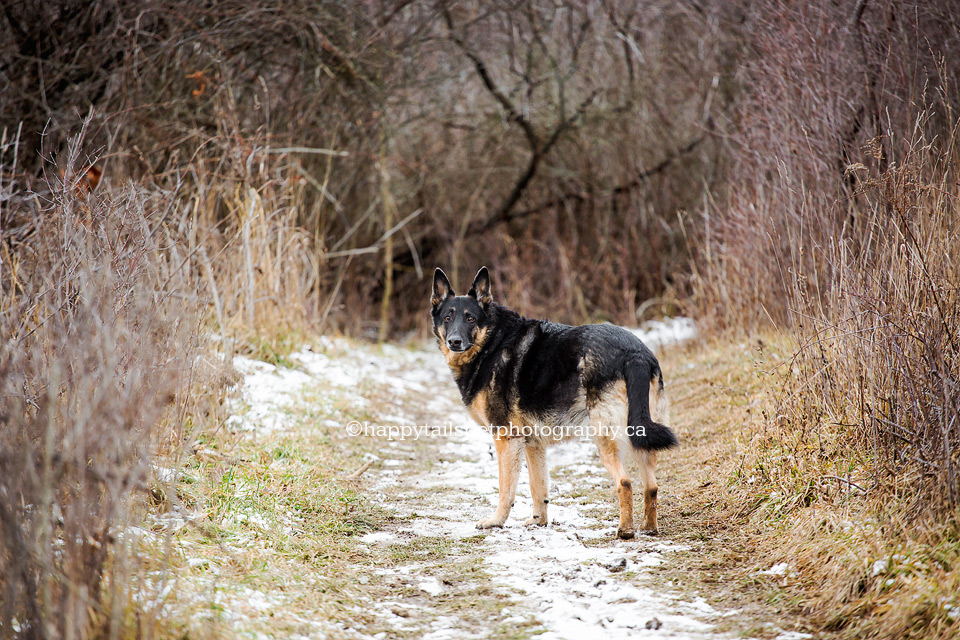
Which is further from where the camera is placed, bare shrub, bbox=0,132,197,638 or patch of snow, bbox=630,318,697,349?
patch of snow, bbox=630,318,697,349

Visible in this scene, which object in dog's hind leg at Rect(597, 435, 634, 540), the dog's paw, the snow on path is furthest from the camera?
the dog's paw

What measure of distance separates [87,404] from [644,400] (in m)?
2.84

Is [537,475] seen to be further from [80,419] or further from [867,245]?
[80,419]

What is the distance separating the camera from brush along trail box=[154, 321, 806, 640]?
3070 millimetres

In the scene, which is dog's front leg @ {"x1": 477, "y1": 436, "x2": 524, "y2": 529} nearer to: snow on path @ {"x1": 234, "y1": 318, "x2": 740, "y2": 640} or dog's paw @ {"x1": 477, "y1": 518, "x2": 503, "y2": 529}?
dog's paw @ {"x1": 477, "y1": 518, "x2": 503, "y2": 529}

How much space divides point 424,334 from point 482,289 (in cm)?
868

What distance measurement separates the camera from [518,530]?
4.53 m

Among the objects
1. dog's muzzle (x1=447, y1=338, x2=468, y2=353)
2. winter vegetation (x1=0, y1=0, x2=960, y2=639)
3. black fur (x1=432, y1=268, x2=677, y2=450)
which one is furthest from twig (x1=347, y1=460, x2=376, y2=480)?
dog's muzzle (x1=447, y1=338, x2=468, y2=353)

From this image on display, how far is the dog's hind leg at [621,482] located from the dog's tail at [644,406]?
0.26m

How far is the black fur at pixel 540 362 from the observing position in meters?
4.18

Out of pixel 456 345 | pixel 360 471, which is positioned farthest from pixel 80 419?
pixel 360 471

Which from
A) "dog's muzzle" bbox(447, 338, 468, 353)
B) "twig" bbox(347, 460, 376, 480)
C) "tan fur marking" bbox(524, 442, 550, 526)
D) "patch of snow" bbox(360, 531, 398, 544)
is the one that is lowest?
"patch of snow" bbox(360, 531, 398, 544)

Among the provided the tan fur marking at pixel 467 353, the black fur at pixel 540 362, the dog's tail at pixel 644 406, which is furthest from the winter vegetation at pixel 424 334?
the tan fur marking at pixel 467 353

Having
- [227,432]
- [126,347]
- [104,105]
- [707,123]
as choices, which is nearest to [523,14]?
[707,123]
